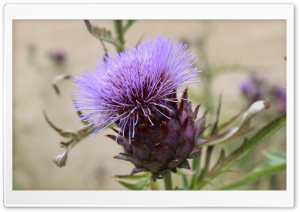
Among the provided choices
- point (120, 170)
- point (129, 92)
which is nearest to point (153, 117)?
point (129, 92)

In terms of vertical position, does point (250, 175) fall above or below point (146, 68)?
below

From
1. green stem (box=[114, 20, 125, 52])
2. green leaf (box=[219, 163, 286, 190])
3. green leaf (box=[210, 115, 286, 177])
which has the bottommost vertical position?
green leaf (box=[219, 163, 286, 190])

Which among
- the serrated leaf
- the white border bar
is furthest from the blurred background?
the serrated leaf

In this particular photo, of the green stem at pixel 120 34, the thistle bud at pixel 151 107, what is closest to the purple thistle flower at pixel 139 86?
the thistle bud at pixel 151 107

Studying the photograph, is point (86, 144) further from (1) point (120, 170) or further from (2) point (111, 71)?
(2) point (111, 71)

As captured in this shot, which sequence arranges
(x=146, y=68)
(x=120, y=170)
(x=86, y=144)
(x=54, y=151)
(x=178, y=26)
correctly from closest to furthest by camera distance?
(x=146, y=68) < (x=178, y=26) < (x=120, y=170) < (x=54, y=151) < (x=86, y=144)

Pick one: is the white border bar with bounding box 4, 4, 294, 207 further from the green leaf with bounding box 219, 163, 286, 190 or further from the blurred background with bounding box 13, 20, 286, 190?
the green leaf with bounding box 219, 163, 286, 190

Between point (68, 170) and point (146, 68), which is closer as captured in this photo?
point (146, 68)
